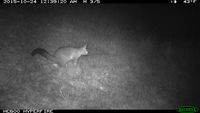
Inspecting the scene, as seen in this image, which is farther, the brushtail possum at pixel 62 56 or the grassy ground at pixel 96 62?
the brushtail possum at pixel 62 56

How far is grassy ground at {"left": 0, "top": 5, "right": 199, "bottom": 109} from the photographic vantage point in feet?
22.5

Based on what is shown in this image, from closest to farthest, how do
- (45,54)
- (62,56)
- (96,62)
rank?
(45,54) < (62,56) < (96,62)

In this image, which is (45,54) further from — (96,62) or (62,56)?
(96,62)

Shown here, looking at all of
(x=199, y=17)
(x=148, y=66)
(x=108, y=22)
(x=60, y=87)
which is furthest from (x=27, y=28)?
(x=199, y=17)

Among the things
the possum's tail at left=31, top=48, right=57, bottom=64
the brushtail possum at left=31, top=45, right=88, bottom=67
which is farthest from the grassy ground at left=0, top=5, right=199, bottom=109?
the possum's tail at left=31, top=48, right=57, bottom=64

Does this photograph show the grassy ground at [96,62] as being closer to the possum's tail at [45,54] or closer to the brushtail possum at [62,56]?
the brushtail possum at [62,56]

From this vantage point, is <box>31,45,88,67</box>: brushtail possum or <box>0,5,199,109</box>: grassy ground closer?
<box>0,5,199,109</box>: grassy ground

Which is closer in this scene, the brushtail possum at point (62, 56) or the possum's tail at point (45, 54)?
the possum's tail at point (45, 54)

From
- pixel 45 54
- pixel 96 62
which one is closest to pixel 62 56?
pixel 45 54

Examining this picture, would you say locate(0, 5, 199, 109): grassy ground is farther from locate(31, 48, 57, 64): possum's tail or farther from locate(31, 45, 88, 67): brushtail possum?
locate(31, 48, 57, 64): possum's tail

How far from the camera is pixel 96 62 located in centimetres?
870

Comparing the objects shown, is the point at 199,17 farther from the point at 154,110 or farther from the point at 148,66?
the point at 154,110

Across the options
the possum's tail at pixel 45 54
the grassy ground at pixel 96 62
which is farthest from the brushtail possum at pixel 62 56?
the grassy ground at pixel 96 62

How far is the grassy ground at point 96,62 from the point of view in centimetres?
685
